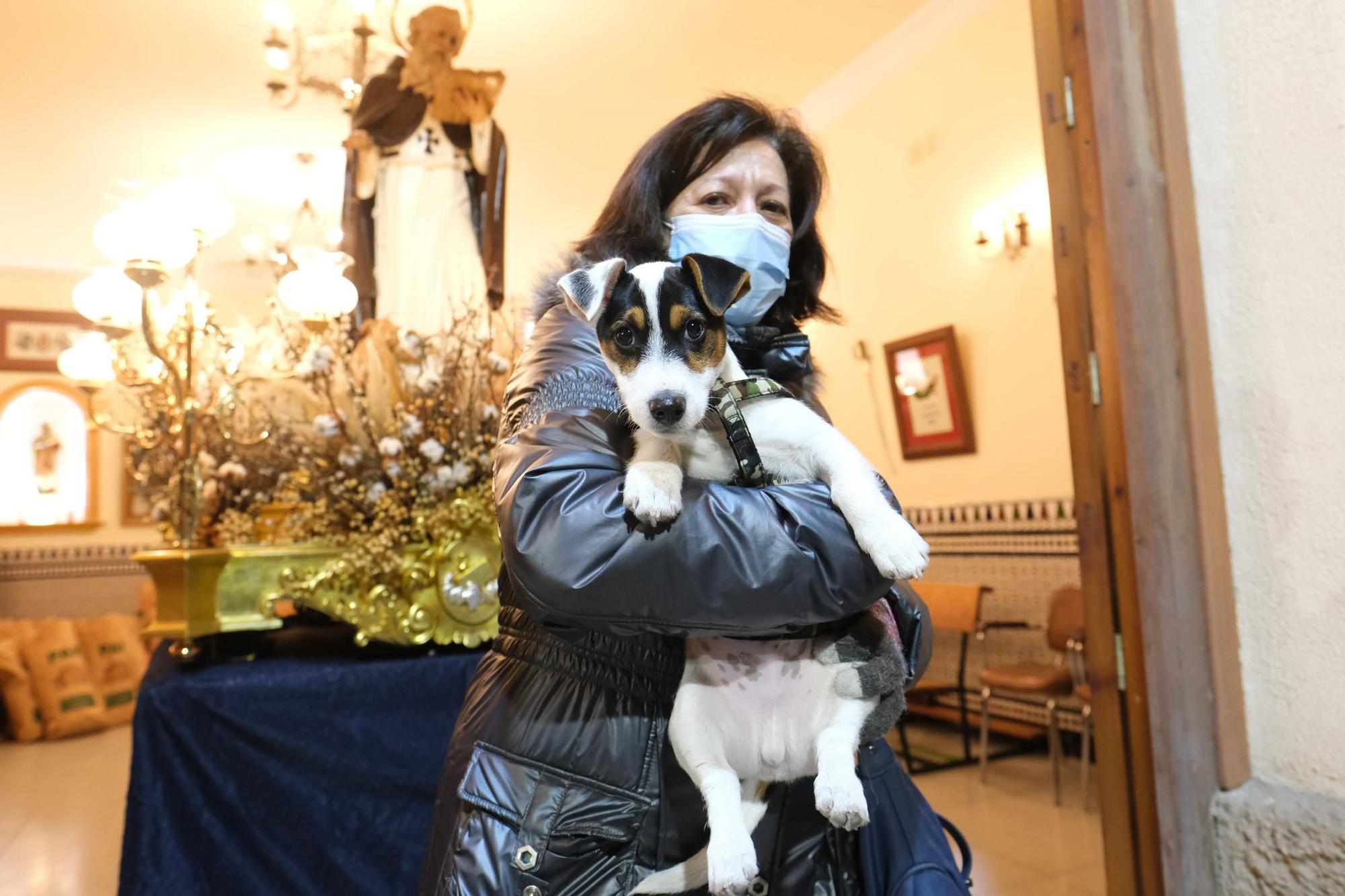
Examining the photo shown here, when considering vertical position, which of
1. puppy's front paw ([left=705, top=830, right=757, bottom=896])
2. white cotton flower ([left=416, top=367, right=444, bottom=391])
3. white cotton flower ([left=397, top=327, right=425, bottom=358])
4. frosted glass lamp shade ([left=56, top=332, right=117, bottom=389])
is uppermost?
frosted glass lamp shade ([left=56, top=332, right=117, bottom=389])

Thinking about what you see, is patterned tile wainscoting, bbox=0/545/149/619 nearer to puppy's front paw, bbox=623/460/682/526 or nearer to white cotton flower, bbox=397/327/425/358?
white cotton flower, bbox=397/327/425/358

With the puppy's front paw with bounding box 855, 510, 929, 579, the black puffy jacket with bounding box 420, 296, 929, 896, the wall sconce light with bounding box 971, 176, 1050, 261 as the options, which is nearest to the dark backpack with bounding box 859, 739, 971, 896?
the black puffy jacket with bounding box 420, 296, 929, 896

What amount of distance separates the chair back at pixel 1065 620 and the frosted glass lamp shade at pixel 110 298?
371cm

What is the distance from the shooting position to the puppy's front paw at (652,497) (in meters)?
0.89

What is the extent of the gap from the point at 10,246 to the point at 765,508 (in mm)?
8782

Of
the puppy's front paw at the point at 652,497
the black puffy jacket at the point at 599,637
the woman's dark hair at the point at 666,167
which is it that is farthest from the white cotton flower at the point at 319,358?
the puppy's front paw at the point at 652,497

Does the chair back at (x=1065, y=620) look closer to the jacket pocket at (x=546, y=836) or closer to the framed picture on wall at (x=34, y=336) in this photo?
the jacket pocket at (x=546, y=836)

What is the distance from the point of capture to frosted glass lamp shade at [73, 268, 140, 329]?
2.52 meters

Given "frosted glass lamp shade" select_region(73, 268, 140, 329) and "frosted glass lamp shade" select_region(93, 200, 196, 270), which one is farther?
"frosted glass lamp shade" select_region(73, 268, 140, 329)

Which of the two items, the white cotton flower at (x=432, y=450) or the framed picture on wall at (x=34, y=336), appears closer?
the white cotton flower at (x=432, y=450)

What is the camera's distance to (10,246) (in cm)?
721

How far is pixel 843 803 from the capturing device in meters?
0.90

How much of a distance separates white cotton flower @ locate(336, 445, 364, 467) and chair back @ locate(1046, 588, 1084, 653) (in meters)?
2.97

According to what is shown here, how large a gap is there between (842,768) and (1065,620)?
10.3 ft
